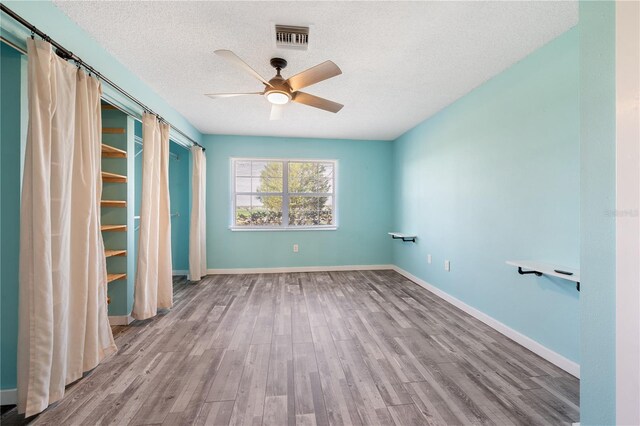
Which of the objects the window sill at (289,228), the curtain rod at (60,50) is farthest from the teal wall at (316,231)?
the curtain rod at (60,50)

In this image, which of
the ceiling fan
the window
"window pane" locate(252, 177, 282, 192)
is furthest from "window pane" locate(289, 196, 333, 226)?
the ceiling fan

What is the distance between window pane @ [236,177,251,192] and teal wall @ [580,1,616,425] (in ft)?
13.9

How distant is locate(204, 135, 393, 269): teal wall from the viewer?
4.43 metres

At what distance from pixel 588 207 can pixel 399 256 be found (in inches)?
138

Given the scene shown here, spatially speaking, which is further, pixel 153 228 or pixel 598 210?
pixel 153 228

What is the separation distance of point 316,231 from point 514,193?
9.94ft

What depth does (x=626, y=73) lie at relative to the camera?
959mm

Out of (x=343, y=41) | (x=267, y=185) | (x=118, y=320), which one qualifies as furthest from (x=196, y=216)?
(x=343, y=41)

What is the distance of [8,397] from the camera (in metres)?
1.47

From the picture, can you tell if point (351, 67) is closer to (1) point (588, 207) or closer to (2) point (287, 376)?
(1) point (588, 207)

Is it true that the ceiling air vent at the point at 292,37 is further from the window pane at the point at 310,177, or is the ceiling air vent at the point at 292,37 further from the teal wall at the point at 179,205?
the teal wall at the point at 179,205

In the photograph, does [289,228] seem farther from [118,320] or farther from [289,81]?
[289,81]

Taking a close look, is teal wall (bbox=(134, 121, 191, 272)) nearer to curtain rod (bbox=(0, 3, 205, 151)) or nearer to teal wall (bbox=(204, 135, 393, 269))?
teal wall (bbox=(204, 135, 393, 269))

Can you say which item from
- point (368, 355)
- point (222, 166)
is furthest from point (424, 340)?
point (222, 166)
